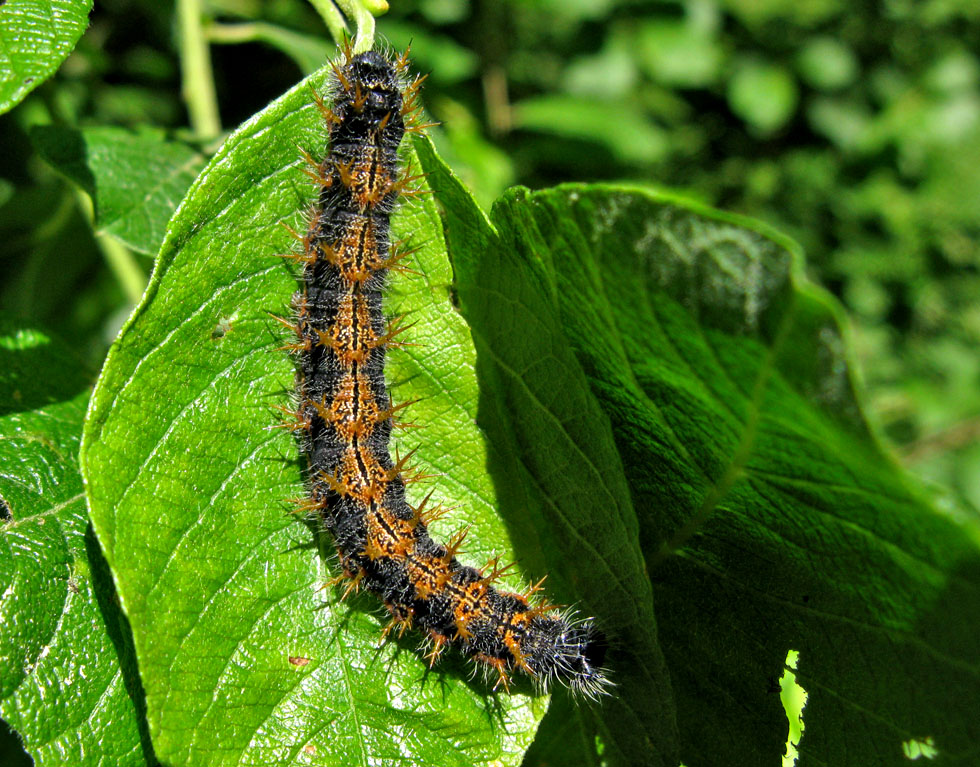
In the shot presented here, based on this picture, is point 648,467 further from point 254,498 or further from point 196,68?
point 196,68

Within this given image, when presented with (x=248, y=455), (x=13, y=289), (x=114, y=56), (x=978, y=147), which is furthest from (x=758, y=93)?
(x=248, y=455)

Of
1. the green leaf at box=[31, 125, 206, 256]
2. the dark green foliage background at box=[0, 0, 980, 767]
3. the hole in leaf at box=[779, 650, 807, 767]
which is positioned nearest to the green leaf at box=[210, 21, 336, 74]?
the dark green foliage background at box=[0, 0, 980, 767]

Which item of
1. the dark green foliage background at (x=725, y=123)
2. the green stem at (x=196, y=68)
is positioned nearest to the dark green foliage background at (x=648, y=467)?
the green stem at (x=196, y=68)

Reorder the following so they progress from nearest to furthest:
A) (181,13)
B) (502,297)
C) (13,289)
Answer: (502,297)
(181,13)
(13,289)

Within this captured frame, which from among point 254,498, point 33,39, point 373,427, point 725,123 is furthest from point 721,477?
point 725,123

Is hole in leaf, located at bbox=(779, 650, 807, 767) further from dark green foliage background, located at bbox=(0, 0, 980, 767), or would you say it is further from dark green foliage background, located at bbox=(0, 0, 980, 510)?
dark green foliage background, located at bbox=(0, 0, 980, 510)

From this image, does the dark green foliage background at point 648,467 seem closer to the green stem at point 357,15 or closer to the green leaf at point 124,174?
the green leaf at point 124,174

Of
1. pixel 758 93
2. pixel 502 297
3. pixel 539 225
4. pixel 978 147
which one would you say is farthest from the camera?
pixel 978 147

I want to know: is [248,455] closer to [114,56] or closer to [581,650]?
[581,650]
